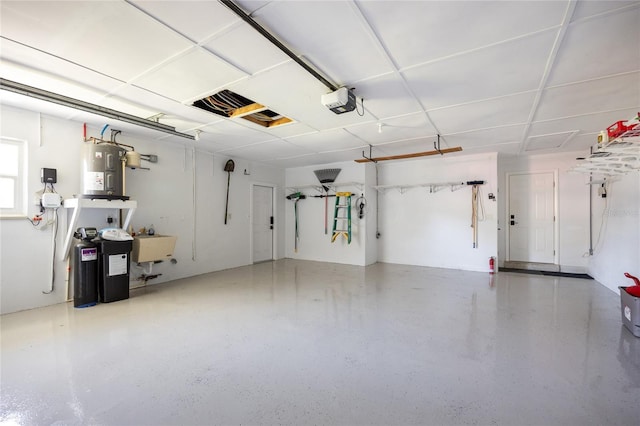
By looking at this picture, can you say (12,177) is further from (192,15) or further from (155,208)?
(192,15)

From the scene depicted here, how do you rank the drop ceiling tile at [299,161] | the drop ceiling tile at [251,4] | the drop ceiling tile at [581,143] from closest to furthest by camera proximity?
the drop ceiling tile at [251,4], the drop ceiling tile at [581,143], the drop ceiling tile at [299,161]

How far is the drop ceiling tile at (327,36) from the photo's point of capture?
1.78 m

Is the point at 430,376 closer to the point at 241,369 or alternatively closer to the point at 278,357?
the point at 278,357

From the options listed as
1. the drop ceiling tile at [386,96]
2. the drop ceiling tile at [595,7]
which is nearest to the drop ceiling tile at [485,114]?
the drop ceiling tile at [386,96]

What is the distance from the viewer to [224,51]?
7.27 feet

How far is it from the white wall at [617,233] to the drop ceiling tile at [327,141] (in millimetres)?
4044

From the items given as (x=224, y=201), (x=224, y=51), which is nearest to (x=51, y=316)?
(x=224, y=201)

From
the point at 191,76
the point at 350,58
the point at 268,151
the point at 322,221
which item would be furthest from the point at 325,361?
the point at 322,221

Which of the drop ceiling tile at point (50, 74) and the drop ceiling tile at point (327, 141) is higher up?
the drop ceiling tile at point (50, 74)

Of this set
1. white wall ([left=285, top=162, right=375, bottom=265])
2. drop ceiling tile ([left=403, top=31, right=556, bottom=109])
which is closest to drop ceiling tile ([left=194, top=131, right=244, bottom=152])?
white wall ([left=285, top=162, right=375, bottom=265])

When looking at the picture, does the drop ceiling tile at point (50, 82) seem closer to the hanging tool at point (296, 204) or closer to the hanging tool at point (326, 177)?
the hanging tool at point (326, 177)

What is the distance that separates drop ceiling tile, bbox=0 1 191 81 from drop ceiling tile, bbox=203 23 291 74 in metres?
0.25

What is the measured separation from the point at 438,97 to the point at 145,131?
4.24 metres

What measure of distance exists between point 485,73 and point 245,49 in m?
2.13
